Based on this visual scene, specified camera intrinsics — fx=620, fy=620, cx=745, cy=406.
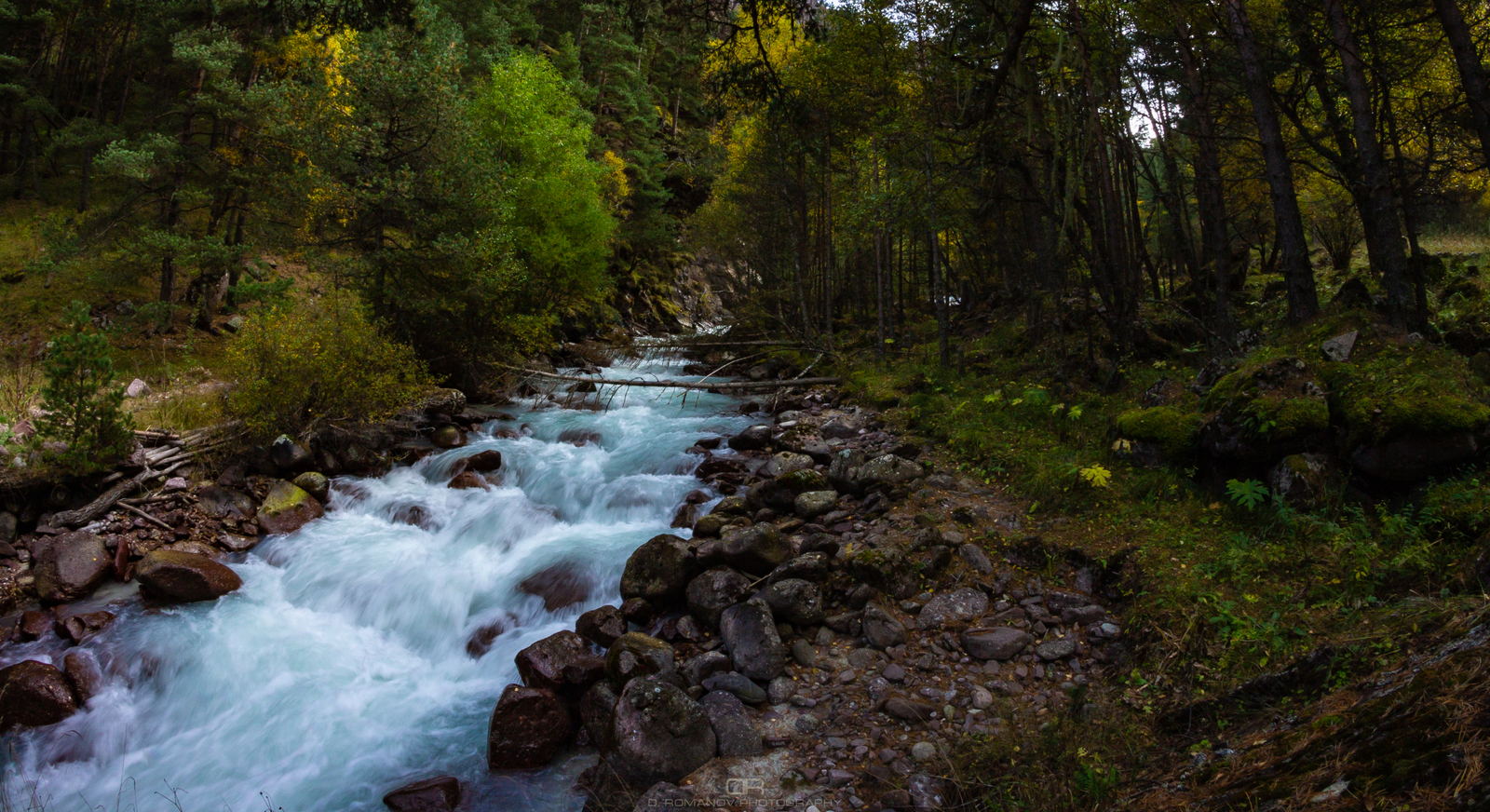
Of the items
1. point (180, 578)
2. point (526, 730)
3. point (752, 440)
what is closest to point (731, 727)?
point (526, 730)

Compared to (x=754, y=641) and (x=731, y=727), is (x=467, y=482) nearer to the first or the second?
(x=754, y=641)

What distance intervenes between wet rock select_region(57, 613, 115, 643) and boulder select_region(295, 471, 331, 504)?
3.51 m

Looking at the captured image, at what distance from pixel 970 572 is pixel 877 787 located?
266cm

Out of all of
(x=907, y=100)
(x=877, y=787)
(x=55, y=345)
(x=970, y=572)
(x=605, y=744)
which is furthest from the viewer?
(x=907, y=100)

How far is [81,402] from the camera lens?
837 centimetres

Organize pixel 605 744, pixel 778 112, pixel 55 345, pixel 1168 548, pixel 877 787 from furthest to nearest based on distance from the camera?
pixel 55 345 → pixel 1168 548 → pixel 605 744 → pixel 778 112 → pixel 877 787

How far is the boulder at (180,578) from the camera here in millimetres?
7578

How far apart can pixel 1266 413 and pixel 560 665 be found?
6.93m

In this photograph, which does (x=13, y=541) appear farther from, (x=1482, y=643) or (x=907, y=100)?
(x=907, y=100)

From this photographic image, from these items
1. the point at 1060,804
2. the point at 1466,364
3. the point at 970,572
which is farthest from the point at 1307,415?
the point at 1060,804

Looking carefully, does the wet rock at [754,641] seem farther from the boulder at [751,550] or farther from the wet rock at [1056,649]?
the wet rock at [1056,649]

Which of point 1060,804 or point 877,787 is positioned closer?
point 1060,804

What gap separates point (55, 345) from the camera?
26.1ft

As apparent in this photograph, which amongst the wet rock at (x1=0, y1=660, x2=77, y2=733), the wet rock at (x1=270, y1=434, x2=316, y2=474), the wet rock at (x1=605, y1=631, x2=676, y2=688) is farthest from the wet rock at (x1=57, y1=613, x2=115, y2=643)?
the wet rock at (x1=605, y1=631, x2=676, y2=688)
